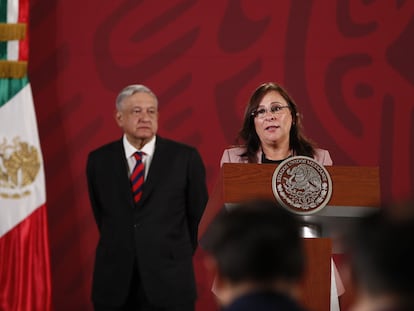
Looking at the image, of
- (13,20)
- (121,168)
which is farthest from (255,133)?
(13,20)

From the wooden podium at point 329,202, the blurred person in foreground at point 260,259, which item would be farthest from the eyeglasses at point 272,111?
the blurred person in foreground at point 260,259

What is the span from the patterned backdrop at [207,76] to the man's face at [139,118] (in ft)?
1.93

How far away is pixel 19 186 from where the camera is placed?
4637 millimetres

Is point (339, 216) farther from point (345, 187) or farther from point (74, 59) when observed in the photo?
point (74, 59)

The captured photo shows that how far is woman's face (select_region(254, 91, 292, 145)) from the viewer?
3.15 m

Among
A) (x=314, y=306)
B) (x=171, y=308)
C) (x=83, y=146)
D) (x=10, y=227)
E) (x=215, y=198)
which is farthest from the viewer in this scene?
(x=83, y=146)

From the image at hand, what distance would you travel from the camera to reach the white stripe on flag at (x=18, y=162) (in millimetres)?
4613

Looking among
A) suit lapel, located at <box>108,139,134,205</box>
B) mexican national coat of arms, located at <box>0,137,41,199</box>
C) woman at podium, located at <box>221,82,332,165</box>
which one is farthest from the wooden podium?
mexican national coat of arms, located at <box>0,137,41,199</box>

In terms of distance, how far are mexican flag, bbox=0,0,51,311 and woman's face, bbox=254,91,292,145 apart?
1.88m

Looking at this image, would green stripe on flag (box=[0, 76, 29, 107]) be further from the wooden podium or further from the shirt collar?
the wooden podium

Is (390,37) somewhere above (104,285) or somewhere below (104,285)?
above

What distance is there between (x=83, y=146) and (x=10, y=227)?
0.79 meters

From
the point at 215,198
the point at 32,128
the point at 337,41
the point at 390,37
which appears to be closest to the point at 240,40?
the point at 337,41

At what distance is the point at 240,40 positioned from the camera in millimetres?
5309
